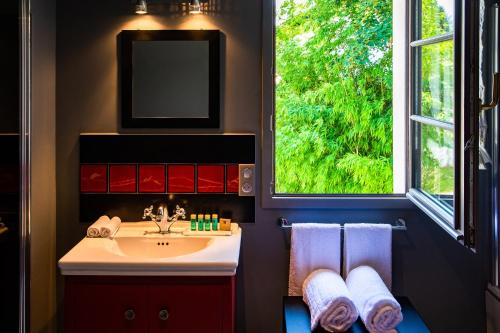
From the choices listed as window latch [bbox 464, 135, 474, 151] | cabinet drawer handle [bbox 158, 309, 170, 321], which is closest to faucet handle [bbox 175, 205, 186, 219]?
cabinet drawer handle [bbox 158, 309, 170, 321]

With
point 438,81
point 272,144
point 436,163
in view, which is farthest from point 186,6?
point 436,163

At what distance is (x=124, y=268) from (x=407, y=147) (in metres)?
1.52

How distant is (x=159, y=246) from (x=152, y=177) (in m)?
0.38

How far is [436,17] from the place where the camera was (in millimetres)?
2984

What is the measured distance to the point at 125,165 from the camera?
3.45m

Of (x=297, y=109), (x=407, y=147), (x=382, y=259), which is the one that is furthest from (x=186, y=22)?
(x=382, y=259)

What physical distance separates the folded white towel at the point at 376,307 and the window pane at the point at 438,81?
768 millimetres

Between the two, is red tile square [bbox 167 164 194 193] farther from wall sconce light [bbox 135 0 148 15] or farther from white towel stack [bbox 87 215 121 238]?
wall sconce light [bbox 135 0 148 15]

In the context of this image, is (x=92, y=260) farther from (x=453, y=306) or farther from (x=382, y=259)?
(x=453, y=306)

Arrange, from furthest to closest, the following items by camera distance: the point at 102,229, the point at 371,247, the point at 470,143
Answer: the point at 371,247, the point at 102,229, the point at 470,143

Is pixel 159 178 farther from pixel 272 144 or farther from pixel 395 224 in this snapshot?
pixel 395 224

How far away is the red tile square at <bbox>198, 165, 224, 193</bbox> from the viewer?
3.43 metres

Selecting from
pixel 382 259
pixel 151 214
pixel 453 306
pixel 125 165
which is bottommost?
pixel 453 306

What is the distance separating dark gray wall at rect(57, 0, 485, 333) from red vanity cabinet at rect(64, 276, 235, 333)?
1.95ft
